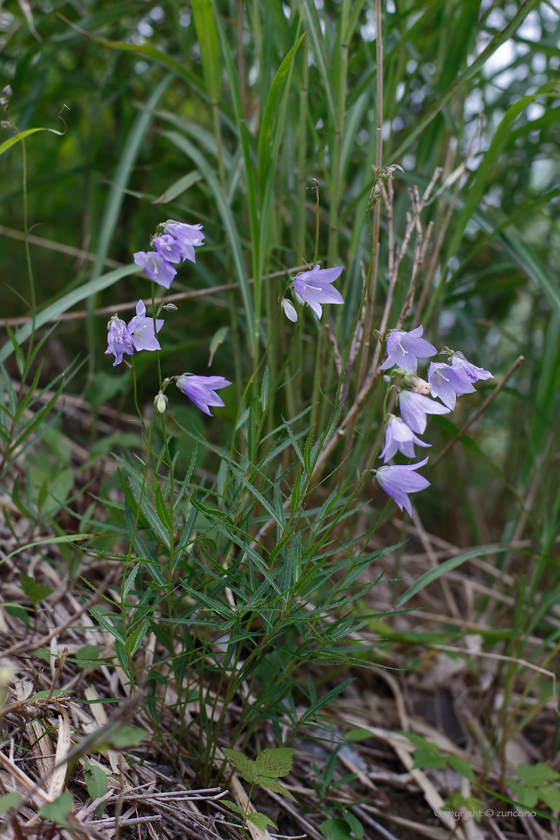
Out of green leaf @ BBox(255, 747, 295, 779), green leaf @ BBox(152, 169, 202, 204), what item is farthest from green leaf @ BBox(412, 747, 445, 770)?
green leaf @ BBox(152, 169, 202, 204)

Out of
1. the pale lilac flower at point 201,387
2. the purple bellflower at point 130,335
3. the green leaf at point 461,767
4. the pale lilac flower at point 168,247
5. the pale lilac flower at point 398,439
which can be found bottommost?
the green leaf at point 461,767

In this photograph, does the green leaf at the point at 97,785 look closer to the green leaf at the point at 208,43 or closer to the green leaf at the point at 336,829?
the green leaf at the point at 336,829

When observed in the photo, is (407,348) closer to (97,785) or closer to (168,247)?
(168,247)

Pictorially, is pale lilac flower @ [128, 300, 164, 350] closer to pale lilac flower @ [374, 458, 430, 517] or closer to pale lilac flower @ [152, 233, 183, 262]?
pale lilac flower @ [152, 233, 183, 262]

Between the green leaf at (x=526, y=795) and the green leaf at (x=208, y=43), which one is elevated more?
the green leaf at (x=208, y=43)

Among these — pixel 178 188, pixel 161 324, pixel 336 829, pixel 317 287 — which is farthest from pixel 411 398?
pixel 178 188

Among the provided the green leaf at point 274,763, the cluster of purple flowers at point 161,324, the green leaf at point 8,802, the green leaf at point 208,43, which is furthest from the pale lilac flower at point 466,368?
the green leaf at point 208,43
